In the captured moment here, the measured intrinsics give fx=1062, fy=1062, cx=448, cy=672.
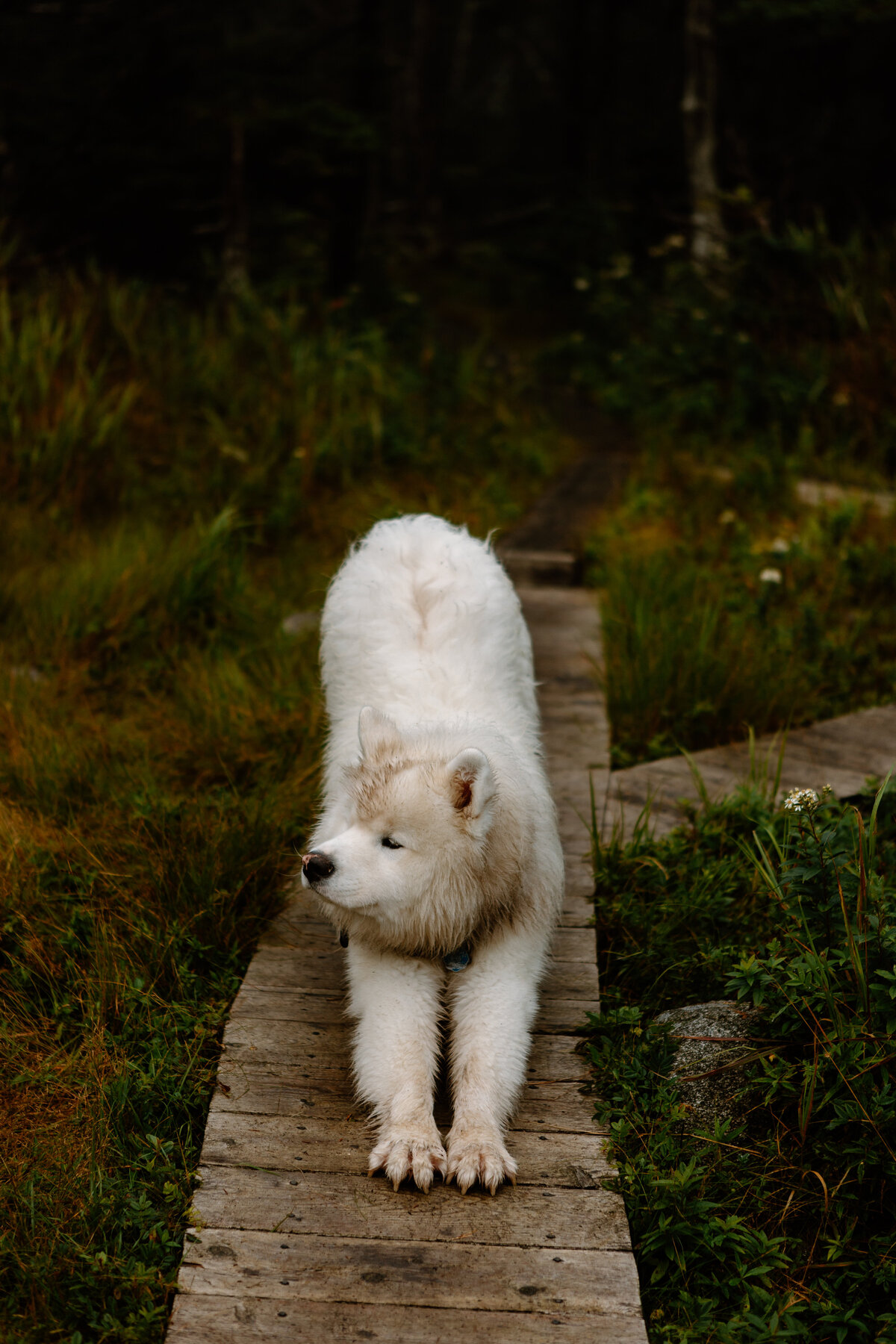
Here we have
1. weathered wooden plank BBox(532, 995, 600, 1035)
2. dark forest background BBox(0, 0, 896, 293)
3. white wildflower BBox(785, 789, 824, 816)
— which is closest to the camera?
white wildflower BBox(785, 789, 824, 816)

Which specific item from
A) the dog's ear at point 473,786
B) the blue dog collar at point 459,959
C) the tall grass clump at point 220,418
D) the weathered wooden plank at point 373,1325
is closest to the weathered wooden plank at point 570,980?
Result: the blue dog collar at point 459,959

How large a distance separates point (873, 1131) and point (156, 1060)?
6.32 ft

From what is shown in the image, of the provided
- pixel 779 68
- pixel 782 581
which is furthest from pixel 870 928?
pixel 779 68

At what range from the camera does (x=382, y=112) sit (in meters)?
11.2

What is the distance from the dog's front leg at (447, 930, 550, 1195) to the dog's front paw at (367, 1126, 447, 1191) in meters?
0.04

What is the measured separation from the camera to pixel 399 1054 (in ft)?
9.31

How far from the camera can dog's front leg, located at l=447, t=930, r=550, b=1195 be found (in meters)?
2.63

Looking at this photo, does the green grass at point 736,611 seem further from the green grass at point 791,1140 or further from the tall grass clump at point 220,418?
the green grass at point 791,1140

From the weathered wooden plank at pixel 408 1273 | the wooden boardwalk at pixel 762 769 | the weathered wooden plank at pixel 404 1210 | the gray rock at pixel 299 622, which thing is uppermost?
the weathered wooden plank at pixel 408 1273

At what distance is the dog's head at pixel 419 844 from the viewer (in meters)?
2.86

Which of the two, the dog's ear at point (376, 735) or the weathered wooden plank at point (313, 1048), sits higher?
the dog's ear at point (376, 735)

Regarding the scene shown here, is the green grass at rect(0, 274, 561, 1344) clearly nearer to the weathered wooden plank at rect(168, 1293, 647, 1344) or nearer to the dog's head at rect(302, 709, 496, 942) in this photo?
the weathered wooden plank at rect(168, 1293, 647, 1344)

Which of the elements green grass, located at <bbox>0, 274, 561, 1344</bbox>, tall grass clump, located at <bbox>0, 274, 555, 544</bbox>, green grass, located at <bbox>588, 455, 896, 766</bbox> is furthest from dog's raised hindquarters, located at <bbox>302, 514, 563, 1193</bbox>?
tall grass clump, located at <bbox>0, 274, 555, 544</bbox>

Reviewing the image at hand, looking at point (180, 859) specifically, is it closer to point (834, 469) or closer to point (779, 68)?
point (834, 469)
